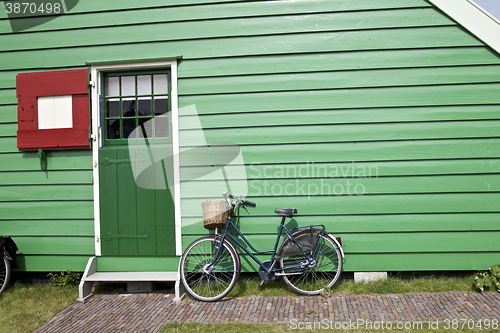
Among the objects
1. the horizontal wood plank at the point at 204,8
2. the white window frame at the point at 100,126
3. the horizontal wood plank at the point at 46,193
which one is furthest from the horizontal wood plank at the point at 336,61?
the horizontal wood plank at the point at 46,193

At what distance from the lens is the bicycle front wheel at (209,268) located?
3807 mm

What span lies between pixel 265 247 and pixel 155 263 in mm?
1472

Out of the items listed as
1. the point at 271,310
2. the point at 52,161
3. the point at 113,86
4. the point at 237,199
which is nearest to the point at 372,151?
the point at 237,199

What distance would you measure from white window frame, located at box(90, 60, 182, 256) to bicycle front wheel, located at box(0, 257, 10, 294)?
109cm

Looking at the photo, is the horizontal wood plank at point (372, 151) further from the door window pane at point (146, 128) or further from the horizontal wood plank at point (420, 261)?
the horizontal wood plank at point (420, 261)

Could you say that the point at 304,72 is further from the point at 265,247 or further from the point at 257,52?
the point at 265,247

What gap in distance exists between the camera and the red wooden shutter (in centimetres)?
423

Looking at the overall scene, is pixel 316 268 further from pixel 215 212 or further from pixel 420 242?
pixel 215 212

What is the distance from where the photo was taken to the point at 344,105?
4043 mm

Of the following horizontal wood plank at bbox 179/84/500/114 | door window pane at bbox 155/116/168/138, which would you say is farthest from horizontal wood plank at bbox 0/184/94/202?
horizontal wood plank at bbox 179/84/500/114

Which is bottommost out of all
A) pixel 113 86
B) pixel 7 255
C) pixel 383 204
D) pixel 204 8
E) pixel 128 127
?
pixel 7 255

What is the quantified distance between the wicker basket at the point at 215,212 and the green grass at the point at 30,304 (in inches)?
79.4

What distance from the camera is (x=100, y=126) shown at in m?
4.28

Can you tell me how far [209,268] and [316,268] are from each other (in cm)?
134
